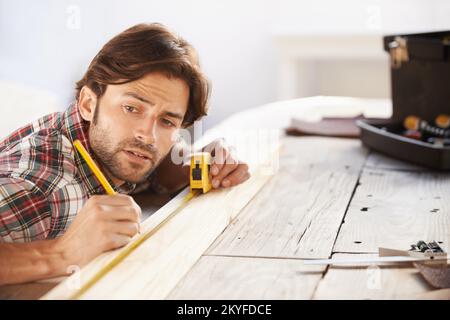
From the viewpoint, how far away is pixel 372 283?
699mm

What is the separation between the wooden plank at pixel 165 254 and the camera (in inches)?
25.8

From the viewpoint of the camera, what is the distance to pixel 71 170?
2.86 ft

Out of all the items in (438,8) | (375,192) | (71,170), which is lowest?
(375,192)

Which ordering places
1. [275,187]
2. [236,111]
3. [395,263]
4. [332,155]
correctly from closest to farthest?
[395,263], [275,187], [332,155], [236,111]

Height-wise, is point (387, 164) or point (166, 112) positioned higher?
point (166, 112)

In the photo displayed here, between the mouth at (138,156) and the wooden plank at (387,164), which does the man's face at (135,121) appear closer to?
the mouth at (138,156)

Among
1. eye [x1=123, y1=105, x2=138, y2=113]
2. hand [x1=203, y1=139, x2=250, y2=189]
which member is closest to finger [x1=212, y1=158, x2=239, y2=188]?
hand [x1=203, y1=139, x2=250, y2=189]

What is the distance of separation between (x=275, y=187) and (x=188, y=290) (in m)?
0.48

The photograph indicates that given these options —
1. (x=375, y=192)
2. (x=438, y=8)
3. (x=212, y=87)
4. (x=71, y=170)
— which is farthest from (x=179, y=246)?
(x=438, y=8)

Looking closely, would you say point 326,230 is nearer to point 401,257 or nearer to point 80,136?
point 401,257

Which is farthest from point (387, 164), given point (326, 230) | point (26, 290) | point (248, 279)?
point (26, 290)

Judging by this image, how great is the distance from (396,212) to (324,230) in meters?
0.15
